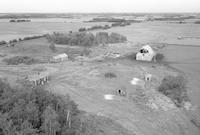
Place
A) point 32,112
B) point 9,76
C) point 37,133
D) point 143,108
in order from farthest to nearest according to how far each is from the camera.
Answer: point 9,76 → point 143,108 → point 32,112 → point 37,133

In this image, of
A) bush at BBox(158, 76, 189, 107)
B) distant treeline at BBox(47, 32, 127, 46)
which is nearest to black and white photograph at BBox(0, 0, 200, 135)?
bush at BBox(158, 76, 189, 107)

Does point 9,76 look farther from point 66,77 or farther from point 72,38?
point 72,38

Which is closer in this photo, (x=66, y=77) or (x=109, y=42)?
(x=66, y=77)

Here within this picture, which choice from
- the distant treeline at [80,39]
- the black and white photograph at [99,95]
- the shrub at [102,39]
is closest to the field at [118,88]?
the black and white photograph at [99,95]

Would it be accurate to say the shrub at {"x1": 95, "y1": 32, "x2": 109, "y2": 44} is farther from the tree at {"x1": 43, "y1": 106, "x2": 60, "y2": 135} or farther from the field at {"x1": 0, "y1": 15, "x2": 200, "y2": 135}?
the tree at {"x1": 43, "y1": 106, "x2": 60, "y2": 135}

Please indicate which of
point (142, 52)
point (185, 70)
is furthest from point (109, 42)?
point (185, 70)

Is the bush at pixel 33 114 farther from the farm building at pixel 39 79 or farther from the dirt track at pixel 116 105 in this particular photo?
the farm building at pixel 39 79

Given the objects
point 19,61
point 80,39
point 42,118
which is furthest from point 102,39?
point 42,118

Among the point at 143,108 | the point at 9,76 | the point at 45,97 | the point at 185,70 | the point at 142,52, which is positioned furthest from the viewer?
the point at 142,52

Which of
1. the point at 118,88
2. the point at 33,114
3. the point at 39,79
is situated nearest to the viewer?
the point at 33,114

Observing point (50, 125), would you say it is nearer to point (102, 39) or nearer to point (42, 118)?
point (42, 118)

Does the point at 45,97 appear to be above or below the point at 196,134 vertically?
above
